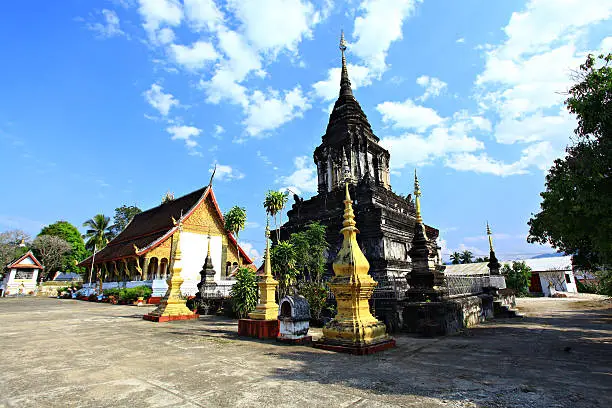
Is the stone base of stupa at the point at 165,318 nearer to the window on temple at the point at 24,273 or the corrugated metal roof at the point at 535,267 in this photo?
the corrugated metal roof at the point at 535,267

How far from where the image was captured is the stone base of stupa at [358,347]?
6.48 metres

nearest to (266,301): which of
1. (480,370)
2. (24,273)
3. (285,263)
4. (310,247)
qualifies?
(285,263)

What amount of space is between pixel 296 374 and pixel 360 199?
14.8m

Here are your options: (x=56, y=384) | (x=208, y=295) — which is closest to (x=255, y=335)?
(x=56, y=384)

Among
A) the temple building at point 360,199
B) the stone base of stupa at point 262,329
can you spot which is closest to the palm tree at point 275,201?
the temple building at point 360,199

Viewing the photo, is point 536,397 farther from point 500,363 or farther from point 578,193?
point 578,193

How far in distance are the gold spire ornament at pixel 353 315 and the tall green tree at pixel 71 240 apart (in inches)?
2378

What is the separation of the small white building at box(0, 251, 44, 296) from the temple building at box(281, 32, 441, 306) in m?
39.4

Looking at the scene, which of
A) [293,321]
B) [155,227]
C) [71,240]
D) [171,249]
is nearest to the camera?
[293,321]

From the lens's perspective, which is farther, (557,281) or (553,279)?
(553,279)

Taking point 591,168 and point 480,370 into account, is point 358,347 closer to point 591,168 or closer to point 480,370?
point 480,370

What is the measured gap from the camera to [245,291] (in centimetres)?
1336

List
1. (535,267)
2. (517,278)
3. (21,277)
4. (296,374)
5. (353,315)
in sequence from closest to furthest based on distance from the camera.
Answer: (296,374) → (353,315) → (517,278) → (535,267) → (21,277)

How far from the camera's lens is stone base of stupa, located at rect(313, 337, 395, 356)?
6.48m
